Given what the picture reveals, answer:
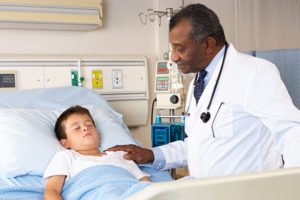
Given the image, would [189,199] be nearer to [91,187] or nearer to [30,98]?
[91,187]

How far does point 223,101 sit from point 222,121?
0.09 meters

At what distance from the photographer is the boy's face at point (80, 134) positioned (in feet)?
5.82

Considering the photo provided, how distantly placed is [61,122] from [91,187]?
2.05 feet

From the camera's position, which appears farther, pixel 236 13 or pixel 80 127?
pixel 236 13

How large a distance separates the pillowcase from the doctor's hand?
5.0 inches

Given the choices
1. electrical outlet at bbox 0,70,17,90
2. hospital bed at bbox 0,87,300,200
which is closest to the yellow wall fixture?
electrical outlet at bbox 0,70,17,90

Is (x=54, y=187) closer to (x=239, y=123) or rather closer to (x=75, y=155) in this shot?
(x=75, y=155)

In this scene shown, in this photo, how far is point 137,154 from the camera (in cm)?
179

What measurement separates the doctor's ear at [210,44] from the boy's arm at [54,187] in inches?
34.5

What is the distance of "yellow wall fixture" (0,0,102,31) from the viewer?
2465mm

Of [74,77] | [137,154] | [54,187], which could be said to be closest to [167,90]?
[74,77]

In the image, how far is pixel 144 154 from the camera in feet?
5.91

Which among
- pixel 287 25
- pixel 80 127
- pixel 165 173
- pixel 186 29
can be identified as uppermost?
pixel 287 25

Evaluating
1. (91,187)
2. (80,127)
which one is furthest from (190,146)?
(80,127)
